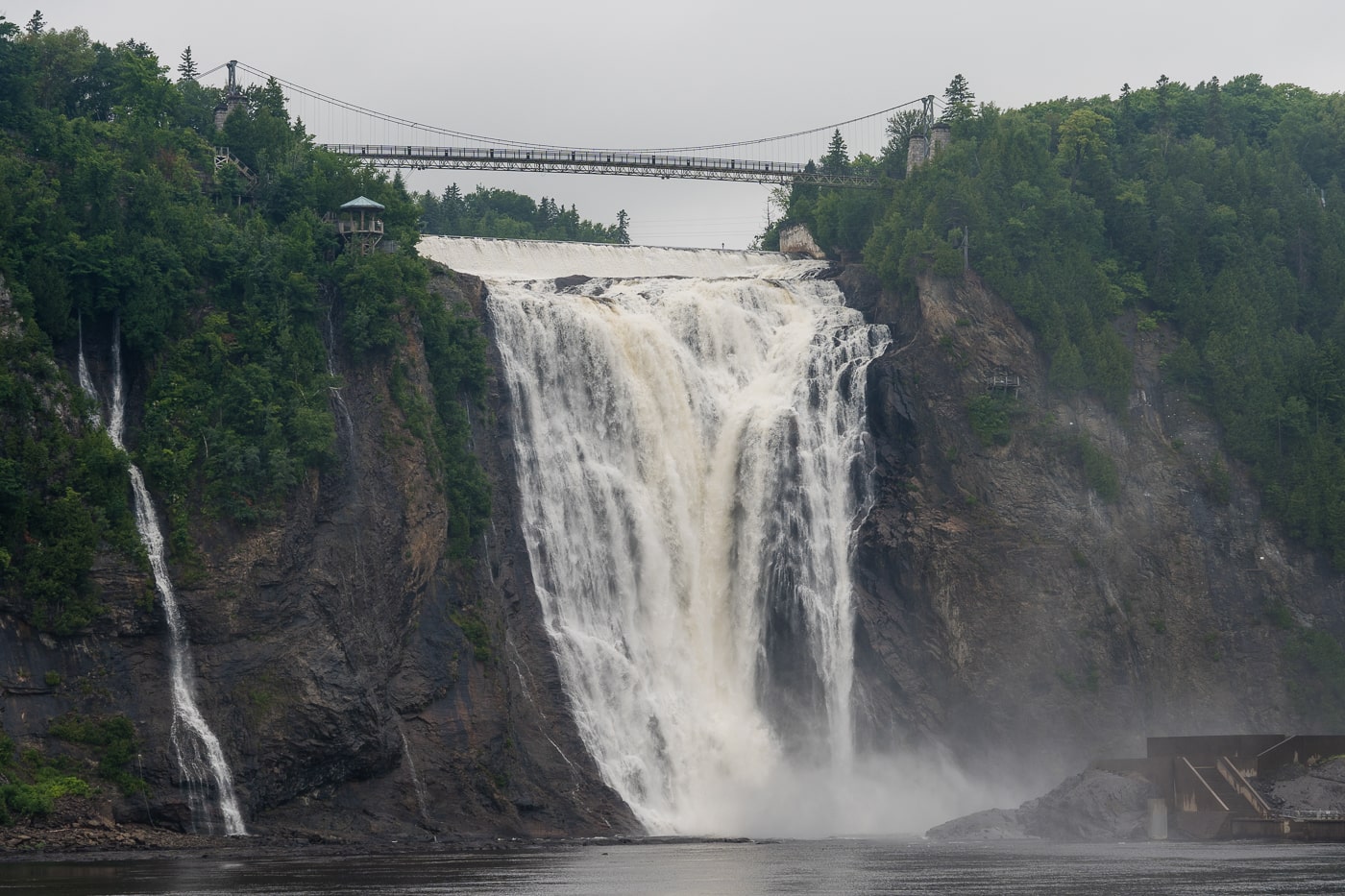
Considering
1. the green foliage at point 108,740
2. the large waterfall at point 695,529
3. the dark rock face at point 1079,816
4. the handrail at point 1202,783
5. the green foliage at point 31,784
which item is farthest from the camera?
the large waterfall at point 695,529

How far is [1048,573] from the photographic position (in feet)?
365

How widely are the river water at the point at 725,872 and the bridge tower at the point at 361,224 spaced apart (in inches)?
1264

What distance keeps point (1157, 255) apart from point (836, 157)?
91.6 ft

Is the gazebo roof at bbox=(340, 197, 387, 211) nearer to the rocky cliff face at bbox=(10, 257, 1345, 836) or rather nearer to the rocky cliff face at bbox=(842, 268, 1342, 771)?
the rocky cliff face at bbox=(10, 257, 1345, 836)

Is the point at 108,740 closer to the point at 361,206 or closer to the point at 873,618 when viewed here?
the point at 361,206

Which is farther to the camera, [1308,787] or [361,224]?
[361,224]

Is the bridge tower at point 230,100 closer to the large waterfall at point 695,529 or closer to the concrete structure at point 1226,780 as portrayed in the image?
the large waterfall at point 695,529

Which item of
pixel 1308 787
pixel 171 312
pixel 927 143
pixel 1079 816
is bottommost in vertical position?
pixel 1079 816

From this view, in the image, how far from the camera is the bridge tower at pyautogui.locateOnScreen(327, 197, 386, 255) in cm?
10156

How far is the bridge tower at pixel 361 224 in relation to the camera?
101562mm

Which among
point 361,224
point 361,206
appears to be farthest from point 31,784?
point 361,206

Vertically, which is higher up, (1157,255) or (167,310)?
(1157,255)

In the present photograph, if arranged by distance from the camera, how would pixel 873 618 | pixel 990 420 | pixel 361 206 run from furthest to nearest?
pixel 990 420, pixel 873 618, pixel 361 206

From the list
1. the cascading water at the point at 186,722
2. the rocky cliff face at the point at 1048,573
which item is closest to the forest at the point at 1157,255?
the rocky cliff face at the point at 1048,573
